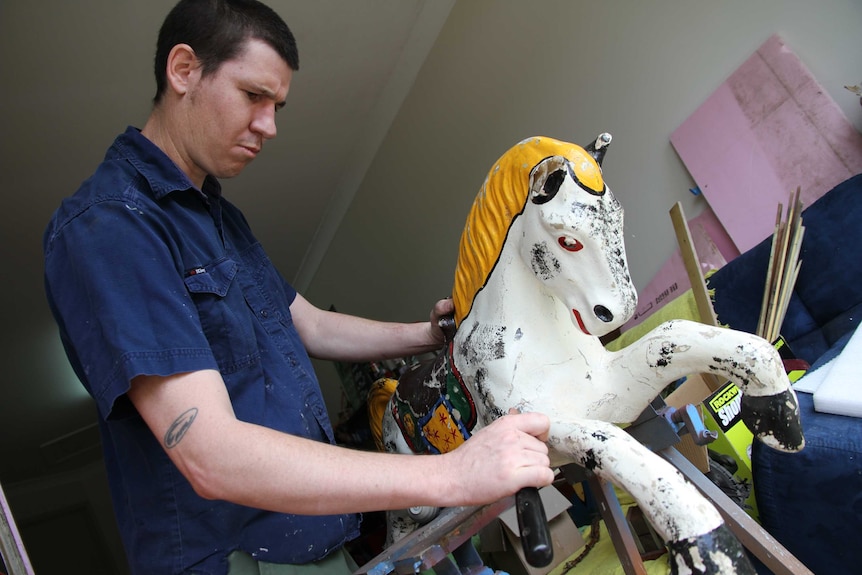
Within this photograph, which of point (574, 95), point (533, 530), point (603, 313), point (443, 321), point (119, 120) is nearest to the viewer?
point (533, 530)

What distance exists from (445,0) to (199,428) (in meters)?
2.05

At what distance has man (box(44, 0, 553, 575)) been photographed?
2.17ft

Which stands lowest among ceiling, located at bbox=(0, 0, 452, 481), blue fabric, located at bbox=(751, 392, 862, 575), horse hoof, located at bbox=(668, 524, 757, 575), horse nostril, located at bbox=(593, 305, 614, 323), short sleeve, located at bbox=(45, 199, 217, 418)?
blue fabric, located at bbox=(751, 392, 862, 575)

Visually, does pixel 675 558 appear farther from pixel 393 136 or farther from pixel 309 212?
pixel 309 212

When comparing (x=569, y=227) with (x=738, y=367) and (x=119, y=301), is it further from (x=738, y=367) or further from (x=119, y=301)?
(x=119, y=301)

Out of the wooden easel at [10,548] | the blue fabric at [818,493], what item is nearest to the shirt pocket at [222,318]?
the wooden easel at [10,548]

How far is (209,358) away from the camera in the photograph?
710 millimetres

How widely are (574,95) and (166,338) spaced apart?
1.56 metres

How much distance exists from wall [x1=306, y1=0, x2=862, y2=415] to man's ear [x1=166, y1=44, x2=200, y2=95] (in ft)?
4.11

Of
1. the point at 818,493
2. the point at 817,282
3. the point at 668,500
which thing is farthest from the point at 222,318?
the point at 817,282

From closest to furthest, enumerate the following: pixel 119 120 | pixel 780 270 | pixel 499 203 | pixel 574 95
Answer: pixel 499 203
pixel 780 270
pixel 574 95
pixel 119 120

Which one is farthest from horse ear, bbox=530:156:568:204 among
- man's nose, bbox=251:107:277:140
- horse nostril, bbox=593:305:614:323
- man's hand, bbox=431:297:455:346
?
man's nose, bbox=251:107:277:140

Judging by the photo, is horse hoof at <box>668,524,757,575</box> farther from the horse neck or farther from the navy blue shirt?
the navy blue shirt

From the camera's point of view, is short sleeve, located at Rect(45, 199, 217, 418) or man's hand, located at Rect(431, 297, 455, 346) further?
man's hand, located at Rect(431, 297, 455, 346)
